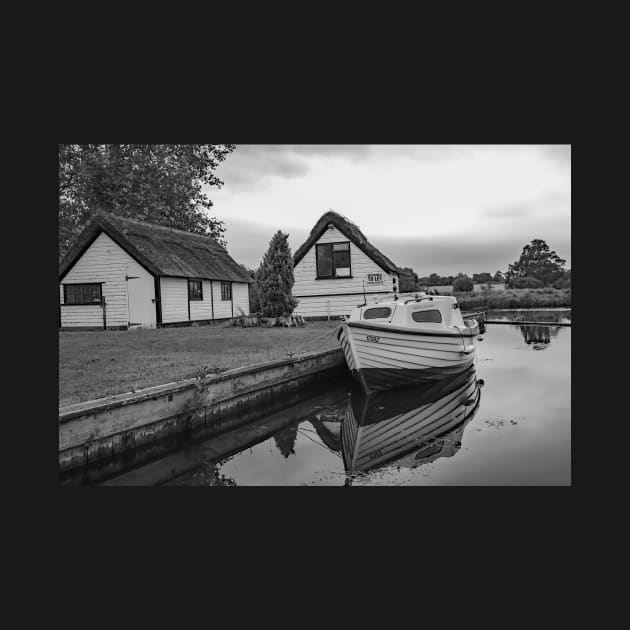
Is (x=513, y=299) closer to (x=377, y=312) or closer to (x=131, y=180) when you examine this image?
(x=131, y=180)

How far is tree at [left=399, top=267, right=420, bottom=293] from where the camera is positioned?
25891 mm

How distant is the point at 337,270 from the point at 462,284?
67.3ft

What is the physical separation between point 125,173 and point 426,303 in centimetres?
1975

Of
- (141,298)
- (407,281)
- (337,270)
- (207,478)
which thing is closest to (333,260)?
(337,270)

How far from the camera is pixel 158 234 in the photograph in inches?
930

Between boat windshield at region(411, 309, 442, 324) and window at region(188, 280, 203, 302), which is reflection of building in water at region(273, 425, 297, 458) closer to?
boat windshield at region(411, 309, 442, 324)

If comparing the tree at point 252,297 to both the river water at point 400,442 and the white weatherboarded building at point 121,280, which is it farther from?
the river water at point 400,442

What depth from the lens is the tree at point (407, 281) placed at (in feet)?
84.9

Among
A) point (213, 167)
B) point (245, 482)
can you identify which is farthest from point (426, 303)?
point (213, 167)

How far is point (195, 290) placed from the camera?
23.4 metres

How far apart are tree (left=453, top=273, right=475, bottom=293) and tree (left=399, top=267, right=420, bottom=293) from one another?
534 inches

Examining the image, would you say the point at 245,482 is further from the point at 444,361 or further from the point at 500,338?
Answer: the point at 500,338

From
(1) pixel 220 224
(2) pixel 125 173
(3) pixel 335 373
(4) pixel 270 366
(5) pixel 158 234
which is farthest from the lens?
(1) pixel 220 224

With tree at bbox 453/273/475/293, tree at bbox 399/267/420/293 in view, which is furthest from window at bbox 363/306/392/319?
tree at bbox 453/273/475/293
